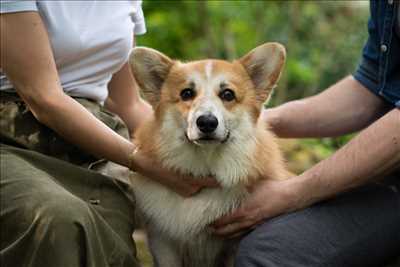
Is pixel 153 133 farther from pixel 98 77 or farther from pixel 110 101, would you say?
pixel 110 101

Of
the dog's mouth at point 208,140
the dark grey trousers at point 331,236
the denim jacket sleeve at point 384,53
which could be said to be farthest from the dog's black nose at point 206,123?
the denim jacket sleeve at point 384,53

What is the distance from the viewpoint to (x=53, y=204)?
2213 millimetres

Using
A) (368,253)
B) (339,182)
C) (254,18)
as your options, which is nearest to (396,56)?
(339,182)

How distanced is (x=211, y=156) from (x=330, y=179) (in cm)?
45

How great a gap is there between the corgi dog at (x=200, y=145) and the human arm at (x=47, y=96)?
54 mm

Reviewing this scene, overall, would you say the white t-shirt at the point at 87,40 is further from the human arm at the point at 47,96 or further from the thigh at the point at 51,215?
the thigh at the point at 51,215

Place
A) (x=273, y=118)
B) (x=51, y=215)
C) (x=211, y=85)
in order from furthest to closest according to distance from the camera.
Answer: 1. (x=273, y=118)
2. (x=211, y=85)
3. (x=51, y=215)

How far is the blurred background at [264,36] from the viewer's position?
19.6 feet

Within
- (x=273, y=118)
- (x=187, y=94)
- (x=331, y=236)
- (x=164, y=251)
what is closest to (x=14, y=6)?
(x=187, y=94)

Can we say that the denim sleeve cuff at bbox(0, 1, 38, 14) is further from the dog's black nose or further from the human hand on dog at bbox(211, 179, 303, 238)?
the human hand on dog at bbox(211, 179, 303, 238)

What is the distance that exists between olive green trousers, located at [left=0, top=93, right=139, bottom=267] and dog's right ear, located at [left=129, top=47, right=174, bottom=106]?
271 millimetres

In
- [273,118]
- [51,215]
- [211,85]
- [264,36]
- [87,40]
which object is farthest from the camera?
[264,36]

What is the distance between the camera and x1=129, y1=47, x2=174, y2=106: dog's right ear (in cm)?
247

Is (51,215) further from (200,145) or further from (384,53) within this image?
(384,53)
